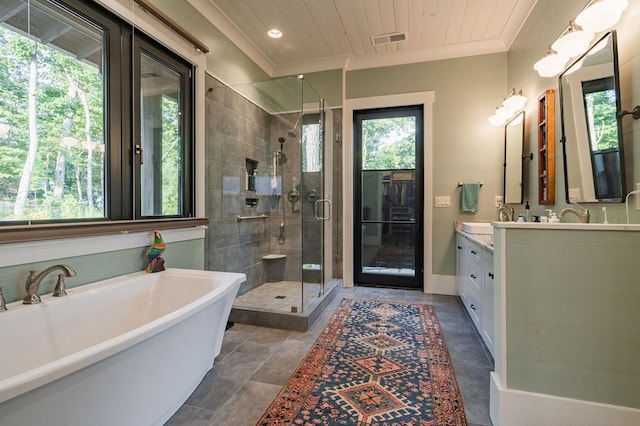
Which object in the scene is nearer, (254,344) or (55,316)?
(55,316)

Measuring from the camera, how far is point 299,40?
3.43 meters

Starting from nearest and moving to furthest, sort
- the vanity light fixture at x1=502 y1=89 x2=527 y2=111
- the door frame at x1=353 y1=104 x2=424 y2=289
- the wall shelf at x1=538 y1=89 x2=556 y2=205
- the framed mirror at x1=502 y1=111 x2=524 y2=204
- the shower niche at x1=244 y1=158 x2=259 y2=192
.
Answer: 1. the wall shelf at x1=538 y1=89 x2=556 y2=205
2. the vanity light fixture at x1=502 y1=89 x2=527 y2=111
3. the framed mirror at x1=502 y1=111 x2=524 y2=204
4. the shower niche at x1=244 y1=158 x2=259 y2=192
5. the door frame at x1=353 y1=104 x2=424 y2=289

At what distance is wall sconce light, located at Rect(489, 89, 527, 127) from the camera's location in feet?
9.23

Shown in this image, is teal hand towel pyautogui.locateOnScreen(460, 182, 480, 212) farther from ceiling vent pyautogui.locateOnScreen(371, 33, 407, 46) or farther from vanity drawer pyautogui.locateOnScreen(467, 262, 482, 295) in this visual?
ceiling vent pyautogui.locateOnScreen(371, 33, 407, 46)

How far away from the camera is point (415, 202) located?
150 inches

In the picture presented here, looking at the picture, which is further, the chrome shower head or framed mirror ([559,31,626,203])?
the chrome shower head

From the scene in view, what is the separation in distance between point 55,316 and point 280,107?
3051 millimetres

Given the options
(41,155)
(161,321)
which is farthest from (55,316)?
(41,155)

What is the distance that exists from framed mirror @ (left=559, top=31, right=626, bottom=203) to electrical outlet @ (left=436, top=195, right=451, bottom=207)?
1574 mm

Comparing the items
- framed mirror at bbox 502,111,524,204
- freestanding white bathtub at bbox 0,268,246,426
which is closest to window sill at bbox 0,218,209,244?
freestanding white bathtub at bbox 0,268,246,426

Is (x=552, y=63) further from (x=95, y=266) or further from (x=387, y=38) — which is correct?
(x=95, y=266)

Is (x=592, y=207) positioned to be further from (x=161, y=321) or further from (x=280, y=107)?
(x=280, y=107)

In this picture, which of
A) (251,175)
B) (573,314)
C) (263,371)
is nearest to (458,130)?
(251,175)

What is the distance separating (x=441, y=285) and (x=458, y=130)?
1.90 metres
